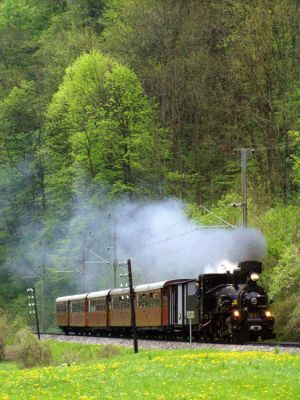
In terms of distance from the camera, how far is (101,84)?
88.3 meters

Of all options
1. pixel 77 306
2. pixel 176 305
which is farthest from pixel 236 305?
pixel 77 306

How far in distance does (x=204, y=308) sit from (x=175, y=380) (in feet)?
59.1

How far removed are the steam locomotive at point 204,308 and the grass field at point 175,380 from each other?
29.9 feet

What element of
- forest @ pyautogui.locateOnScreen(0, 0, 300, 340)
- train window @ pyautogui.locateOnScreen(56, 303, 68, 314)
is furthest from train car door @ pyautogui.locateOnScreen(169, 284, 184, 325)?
train window @ pyautogui.locateOnScreen(56, 303, 68, 314)

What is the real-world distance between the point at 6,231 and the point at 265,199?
4540 cm

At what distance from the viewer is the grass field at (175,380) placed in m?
22.6

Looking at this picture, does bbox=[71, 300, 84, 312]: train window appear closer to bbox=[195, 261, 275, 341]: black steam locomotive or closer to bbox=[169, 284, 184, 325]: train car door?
bbox=[169, 284, 184, 325]: train car door

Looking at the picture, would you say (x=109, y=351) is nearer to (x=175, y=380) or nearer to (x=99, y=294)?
(x=99, y=294)

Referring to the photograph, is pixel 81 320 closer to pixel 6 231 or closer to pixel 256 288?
pixel 256 288

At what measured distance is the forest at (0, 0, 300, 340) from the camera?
7088 centimetres

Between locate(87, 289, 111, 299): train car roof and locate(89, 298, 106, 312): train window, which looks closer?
locate(87, 289, 111, 299): train car roof

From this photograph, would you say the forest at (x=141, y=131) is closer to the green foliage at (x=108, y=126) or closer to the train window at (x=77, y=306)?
the green foliage at (x=108, y=126)

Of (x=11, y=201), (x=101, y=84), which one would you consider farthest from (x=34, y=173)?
(x=101, y=84)

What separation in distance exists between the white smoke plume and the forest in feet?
6.04
